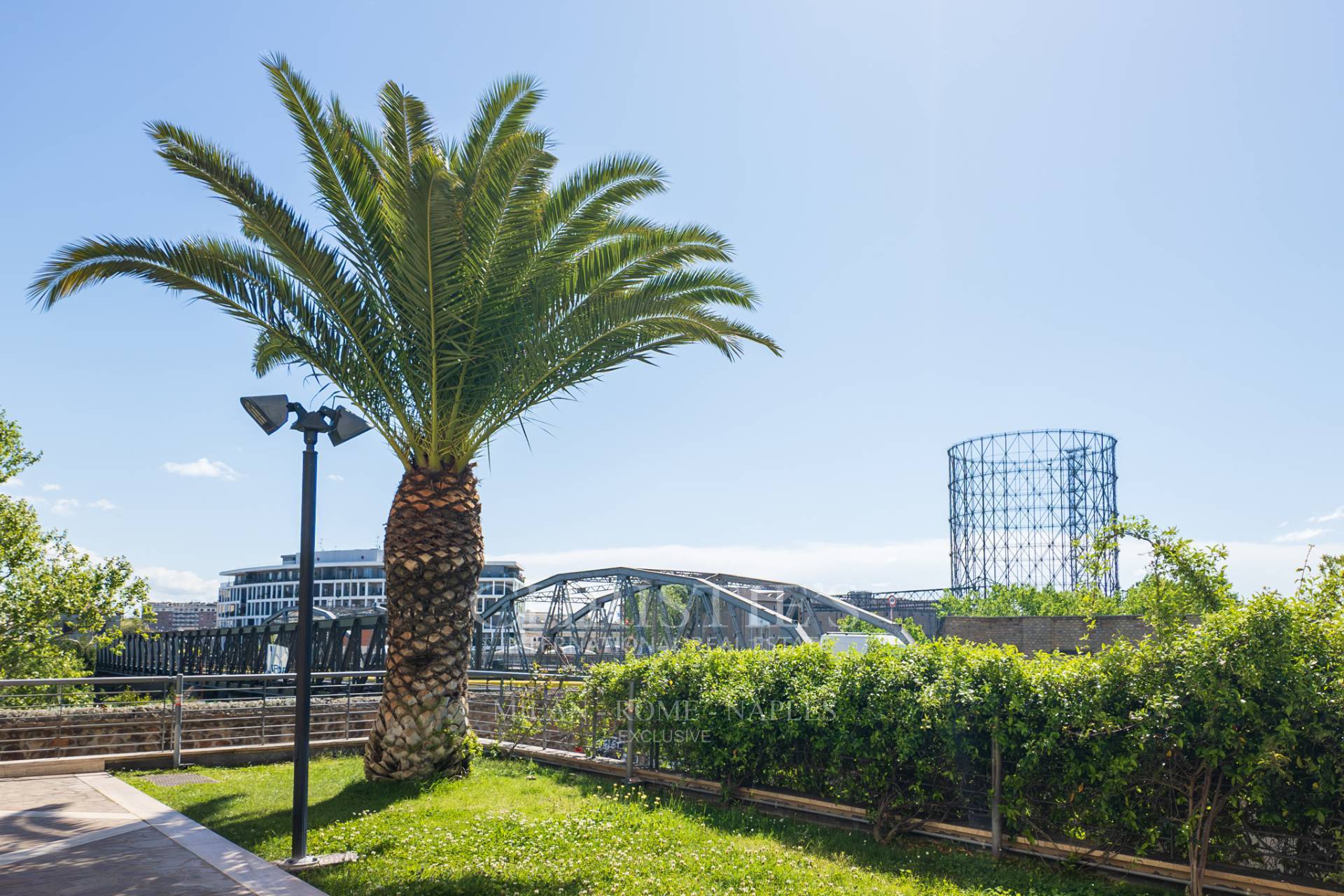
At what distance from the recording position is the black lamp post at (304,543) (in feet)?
25.4

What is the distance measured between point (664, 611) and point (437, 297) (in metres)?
29.6

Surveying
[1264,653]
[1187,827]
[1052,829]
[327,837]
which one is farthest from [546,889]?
[1264,653]

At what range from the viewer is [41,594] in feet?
66.6

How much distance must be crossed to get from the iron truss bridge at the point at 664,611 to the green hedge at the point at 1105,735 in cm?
1929

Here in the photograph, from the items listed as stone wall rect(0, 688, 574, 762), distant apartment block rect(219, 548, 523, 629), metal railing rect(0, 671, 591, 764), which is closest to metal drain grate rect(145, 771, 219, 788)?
metal railing rect(0, 671, 591, 764)

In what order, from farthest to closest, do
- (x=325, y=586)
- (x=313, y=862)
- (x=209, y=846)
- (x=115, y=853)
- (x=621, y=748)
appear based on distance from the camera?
(x=325, y=586) → (x=621, y=748) → (x=209, y=846) → (x=115, y=853) → (x=313, y=862)

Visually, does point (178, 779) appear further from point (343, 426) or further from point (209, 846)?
point (343, 426)

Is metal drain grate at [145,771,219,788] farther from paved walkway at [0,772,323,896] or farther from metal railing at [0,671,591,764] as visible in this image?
paved walkway at [0,772,323,896]

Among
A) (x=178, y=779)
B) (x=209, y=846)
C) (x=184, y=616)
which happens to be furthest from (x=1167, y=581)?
(x=184, y=616)

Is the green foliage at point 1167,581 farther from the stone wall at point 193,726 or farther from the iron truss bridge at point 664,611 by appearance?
the iron truss bridge at point 664,611

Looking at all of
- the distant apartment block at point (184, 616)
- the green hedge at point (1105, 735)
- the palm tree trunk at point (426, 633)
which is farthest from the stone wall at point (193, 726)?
the distant apartment block at point (184, 616)

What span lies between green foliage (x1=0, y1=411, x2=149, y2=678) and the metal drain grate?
10.5 m

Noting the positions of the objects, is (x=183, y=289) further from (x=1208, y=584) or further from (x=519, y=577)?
(x=519, y=577)

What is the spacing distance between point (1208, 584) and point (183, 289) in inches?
439
